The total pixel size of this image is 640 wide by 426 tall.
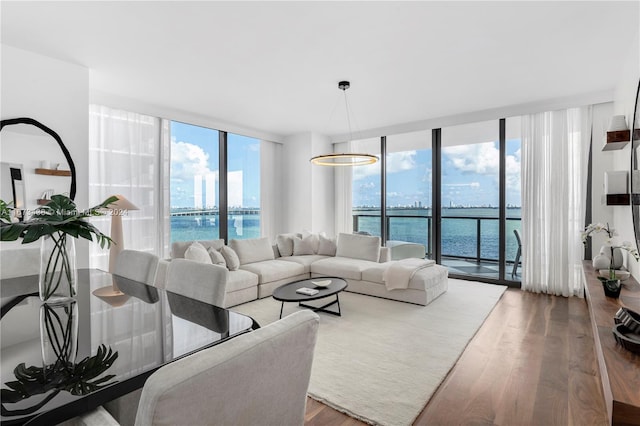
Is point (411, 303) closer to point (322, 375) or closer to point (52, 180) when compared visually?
point (322, 375)

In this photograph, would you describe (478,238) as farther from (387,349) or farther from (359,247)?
(387,349)

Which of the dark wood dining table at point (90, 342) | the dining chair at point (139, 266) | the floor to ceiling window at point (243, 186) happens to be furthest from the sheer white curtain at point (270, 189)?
the dark wood dining table at point (90, 342)

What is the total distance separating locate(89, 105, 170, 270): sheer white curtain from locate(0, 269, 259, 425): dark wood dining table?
2.75 m

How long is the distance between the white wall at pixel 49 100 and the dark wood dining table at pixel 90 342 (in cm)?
195

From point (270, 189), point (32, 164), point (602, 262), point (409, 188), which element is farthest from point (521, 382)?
point (270, 189)

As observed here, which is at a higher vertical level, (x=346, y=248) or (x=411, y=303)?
(x=346, y=248)

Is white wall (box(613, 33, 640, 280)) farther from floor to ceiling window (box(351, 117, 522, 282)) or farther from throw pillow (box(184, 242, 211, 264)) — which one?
throw pillow (box(184, 242, 211, 264))

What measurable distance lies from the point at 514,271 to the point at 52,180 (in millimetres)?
6389

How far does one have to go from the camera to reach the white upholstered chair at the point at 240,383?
2.03 ft

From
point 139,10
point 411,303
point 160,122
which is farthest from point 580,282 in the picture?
point 160,122

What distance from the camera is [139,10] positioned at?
2.46 metres

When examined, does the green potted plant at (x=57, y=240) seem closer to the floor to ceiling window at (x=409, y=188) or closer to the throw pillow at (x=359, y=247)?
the throw pillow at (x=359, y=247)

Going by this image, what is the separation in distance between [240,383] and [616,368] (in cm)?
160

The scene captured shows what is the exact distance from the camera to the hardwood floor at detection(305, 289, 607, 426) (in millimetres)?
1976
